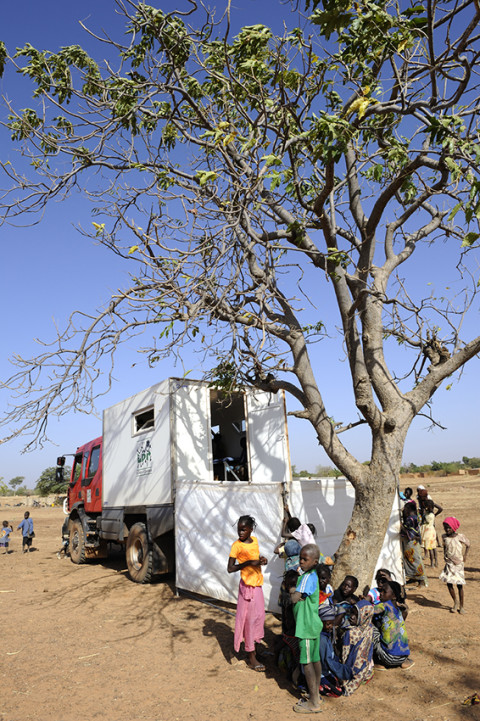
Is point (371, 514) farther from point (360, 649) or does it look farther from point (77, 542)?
point (77, 542)

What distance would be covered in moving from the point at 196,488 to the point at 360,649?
3.68 metres

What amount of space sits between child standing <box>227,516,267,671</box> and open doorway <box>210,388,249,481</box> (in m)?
4.32

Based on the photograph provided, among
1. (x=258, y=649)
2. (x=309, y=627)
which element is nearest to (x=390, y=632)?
(x=309, y=627)

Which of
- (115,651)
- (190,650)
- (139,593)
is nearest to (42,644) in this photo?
(115,651)

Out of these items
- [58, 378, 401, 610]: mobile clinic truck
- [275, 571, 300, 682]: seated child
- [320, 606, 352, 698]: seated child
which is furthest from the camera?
[58, 378, 401, 610]: mobile clinic truck

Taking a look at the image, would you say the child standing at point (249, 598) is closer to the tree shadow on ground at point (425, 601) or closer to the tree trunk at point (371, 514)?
the tree trunk at point (371, 514)

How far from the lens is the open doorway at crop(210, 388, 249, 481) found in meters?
10.0

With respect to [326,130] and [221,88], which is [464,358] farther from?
[221,88]

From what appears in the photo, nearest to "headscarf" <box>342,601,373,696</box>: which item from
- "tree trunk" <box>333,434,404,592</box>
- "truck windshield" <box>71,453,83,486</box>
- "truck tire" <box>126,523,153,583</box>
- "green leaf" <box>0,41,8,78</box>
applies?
"tree trunk" <box>333,434,404,592</box>

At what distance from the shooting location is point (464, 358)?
6383 mm

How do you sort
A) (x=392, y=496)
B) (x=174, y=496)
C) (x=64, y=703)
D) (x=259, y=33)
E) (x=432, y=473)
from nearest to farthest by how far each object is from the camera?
(x=64, y=703) < (x=259, y=33) < (x=392, y=496) < (x=174, y=496) < (x=432, y=473)

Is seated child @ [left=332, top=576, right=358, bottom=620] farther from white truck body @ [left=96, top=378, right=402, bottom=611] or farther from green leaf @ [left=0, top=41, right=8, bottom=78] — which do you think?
green leaf @ [left=0, top=41, right=8, bottom=78]

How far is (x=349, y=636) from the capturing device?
4.77 metres

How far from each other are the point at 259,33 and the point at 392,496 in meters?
5.50
